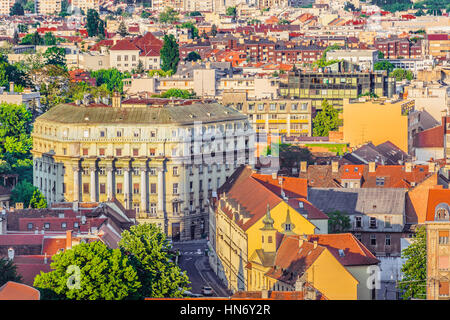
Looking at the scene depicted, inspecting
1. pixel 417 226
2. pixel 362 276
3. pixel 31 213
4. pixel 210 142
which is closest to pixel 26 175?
pixel 210 142

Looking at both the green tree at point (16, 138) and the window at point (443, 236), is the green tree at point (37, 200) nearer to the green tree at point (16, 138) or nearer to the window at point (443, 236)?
the green tree at point (16, 138)

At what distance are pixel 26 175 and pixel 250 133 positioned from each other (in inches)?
707

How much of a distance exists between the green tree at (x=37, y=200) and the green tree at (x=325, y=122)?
40.2m

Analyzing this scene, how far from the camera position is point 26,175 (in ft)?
336

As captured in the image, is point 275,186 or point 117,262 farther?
point 275,186

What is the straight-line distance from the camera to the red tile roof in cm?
5359

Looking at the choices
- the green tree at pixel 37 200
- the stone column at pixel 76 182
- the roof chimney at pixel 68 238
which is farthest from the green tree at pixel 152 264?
the stone column at pixel 76 182

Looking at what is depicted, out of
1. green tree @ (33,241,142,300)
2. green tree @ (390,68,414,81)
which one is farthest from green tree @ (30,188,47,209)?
green tree @ (390,68,414,81)

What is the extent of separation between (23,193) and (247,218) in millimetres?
28294

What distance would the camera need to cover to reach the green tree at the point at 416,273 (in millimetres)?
51594

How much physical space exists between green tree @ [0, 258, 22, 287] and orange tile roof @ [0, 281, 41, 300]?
3.15 metres
